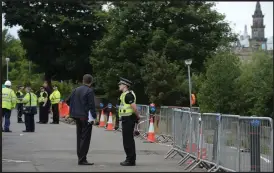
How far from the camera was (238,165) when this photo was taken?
9.60m

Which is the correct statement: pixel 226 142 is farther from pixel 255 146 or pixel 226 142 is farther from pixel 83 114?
pixel 83 114

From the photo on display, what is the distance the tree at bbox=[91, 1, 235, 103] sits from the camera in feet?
127

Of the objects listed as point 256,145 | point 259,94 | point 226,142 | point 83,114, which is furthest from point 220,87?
point 256,145

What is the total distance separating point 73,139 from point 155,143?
2.59 m

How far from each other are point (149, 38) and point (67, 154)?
25999 mm

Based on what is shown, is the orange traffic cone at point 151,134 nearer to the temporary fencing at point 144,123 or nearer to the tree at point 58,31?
the temporary fencing at point 144,123

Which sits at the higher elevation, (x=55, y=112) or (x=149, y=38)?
(x=149, y=38)

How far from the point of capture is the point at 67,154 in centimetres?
1377

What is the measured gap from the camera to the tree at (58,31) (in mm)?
47312

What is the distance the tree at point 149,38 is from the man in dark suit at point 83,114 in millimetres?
25238

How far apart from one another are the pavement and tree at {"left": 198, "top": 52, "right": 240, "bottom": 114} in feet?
43.7

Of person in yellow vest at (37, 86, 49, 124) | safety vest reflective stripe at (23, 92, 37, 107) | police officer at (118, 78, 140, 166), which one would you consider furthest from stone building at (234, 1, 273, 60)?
person in yellow vest at (37, 86, 49, 124)

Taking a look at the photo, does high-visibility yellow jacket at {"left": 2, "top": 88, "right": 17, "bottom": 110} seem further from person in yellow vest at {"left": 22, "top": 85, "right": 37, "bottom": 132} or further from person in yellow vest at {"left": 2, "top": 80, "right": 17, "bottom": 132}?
person in yellow vest at {"left": 22, "top": 85, "right": 37, "bottom": 132}

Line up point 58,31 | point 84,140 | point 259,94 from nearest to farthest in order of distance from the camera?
point 84,140, point 259,94, point 58,31
